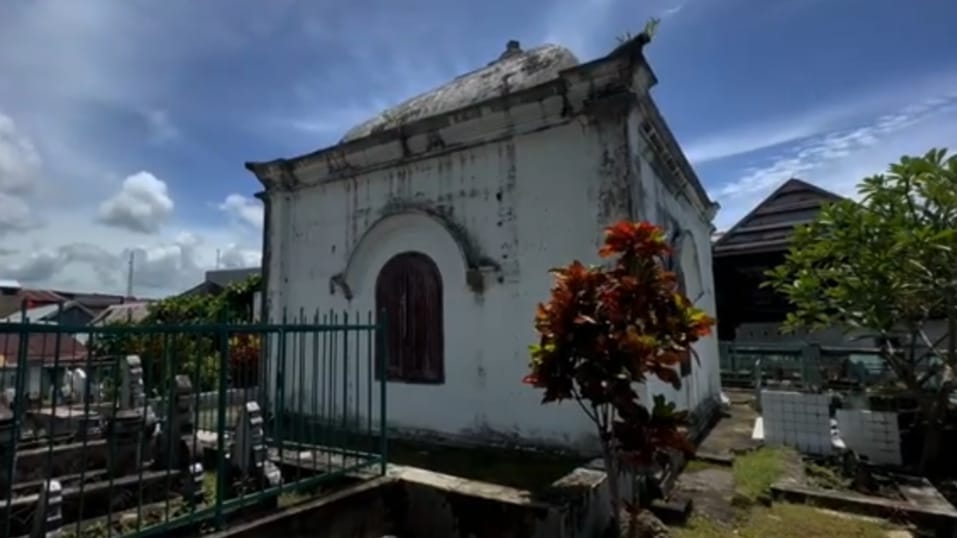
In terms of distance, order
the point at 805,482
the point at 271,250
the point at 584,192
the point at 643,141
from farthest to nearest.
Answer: the point at 271,250
the point at 643,141
the point at 584,192
the point at 805,482

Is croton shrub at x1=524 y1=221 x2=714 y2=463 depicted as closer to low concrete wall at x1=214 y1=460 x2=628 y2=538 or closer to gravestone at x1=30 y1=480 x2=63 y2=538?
low concrete wall at x1=214 y1=460 x2=628 y2=538

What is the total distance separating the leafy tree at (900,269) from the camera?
597 cm

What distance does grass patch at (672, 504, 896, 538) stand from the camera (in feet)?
14.4

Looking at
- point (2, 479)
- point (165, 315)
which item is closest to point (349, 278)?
point (2, 479)

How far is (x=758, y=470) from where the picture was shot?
605cm

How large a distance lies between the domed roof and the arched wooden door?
228cm

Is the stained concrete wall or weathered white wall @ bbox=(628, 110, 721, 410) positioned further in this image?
weathered white wall @ bbox=(628, 110, 721, 410)

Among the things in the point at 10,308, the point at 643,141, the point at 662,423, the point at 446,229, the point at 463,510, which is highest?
the point at 643,141

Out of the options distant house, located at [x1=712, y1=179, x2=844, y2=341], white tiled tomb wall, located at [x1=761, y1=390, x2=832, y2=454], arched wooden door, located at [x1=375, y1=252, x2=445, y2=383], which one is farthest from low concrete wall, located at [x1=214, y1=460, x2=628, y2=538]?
distant house, located at [x1=712, y1=179, x2=844, y2=341]

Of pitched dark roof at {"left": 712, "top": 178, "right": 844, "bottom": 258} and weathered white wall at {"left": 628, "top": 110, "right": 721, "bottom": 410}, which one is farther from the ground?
pitched dark roof at {"left": 712, "top": 178, "right": 844, "bottom": 258}

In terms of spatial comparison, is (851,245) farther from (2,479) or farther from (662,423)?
(2,479)

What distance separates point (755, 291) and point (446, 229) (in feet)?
44.8

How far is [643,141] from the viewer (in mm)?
6629

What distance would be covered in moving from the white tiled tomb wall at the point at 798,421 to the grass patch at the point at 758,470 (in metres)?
0.30
